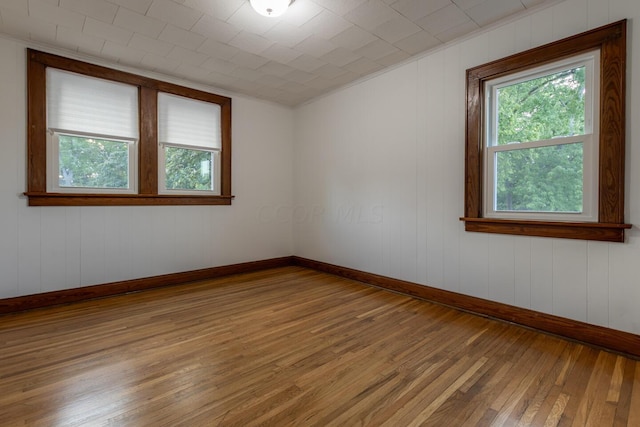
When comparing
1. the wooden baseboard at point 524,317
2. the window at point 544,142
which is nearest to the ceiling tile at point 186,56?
the window at point 544,142

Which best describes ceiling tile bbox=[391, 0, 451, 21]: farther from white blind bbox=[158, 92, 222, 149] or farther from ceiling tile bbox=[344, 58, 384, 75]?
white blind bbox=[158, 92, 222, 149]

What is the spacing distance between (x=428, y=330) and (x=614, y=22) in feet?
8.79

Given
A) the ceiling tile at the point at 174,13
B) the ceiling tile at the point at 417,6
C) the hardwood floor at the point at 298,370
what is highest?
the ceiling tile at the point at 417,6

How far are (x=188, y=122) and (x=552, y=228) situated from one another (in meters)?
4.24

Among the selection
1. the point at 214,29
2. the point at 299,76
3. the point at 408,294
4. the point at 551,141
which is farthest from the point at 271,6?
the point at 408,294

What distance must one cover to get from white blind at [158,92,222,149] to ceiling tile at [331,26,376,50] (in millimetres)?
2143

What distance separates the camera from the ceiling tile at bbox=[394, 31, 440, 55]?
2959 millimetres

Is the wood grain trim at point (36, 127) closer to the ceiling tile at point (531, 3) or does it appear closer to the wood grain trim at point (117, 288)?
the wood grain trim at point (117, 288)

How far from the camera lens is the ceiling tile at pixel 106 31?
8.95ft

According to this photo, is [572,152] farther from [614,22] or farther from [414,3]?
[414,3]

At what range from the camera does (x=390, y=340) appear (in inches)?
94.8

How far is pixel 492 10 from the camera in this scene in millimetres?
2566

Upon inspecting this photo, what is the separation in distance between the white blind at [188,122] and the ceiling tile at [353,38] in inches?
84.4

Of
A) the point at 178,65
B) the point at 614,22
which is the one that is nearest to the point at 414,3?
→ the point at 614,22
